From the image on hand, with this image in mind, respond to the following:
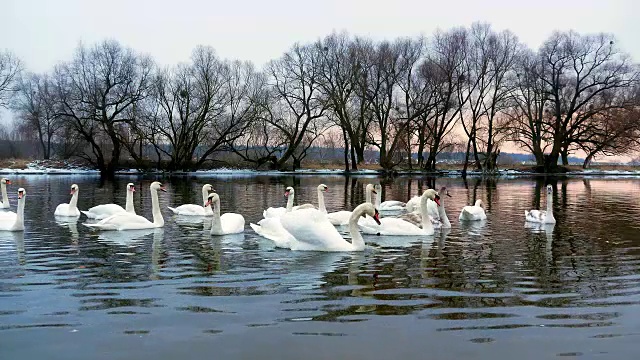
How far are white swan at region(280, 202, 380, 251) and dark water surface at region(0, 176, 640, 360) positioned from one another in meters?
0.29

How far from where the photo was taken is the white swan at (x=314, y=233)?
10070 mm

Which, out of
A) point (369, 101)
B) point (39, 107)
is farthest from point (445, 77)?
point (39, 107)

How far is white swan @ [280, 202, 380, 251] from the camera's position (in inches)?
396

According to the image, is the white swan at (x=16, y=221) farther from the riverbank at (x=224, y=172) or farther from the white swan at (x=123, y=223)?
the riverbank at (x=224, y=172)

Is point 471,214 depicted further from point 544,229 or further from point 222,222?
point 222,222

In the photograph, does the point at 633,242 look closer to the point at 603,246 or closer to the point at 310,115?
the point at 603,246

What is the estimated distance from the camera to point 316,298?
6.98 m

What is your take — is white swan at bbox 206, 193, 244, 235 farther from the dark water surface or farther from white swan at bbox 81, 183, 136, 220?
white swan at bbox 81, 183, 136, 220

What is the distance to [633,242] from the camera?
11.8 m

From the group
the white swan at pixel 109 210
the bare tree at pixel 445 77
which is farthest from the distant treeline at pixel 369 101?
the white swan at pixel 109 210

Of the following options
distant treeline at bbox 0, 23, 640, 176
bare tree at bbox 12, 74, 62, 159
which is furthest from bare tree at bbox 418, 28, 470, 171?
bare tree at bbox 12, 74, 62, 159

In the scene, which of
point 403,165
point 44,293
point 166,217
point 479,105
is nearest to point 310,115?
point 403,165

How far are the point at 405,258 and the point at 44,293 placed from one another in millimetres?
5340

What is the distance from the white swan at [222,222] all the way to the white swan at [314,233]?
231cm
